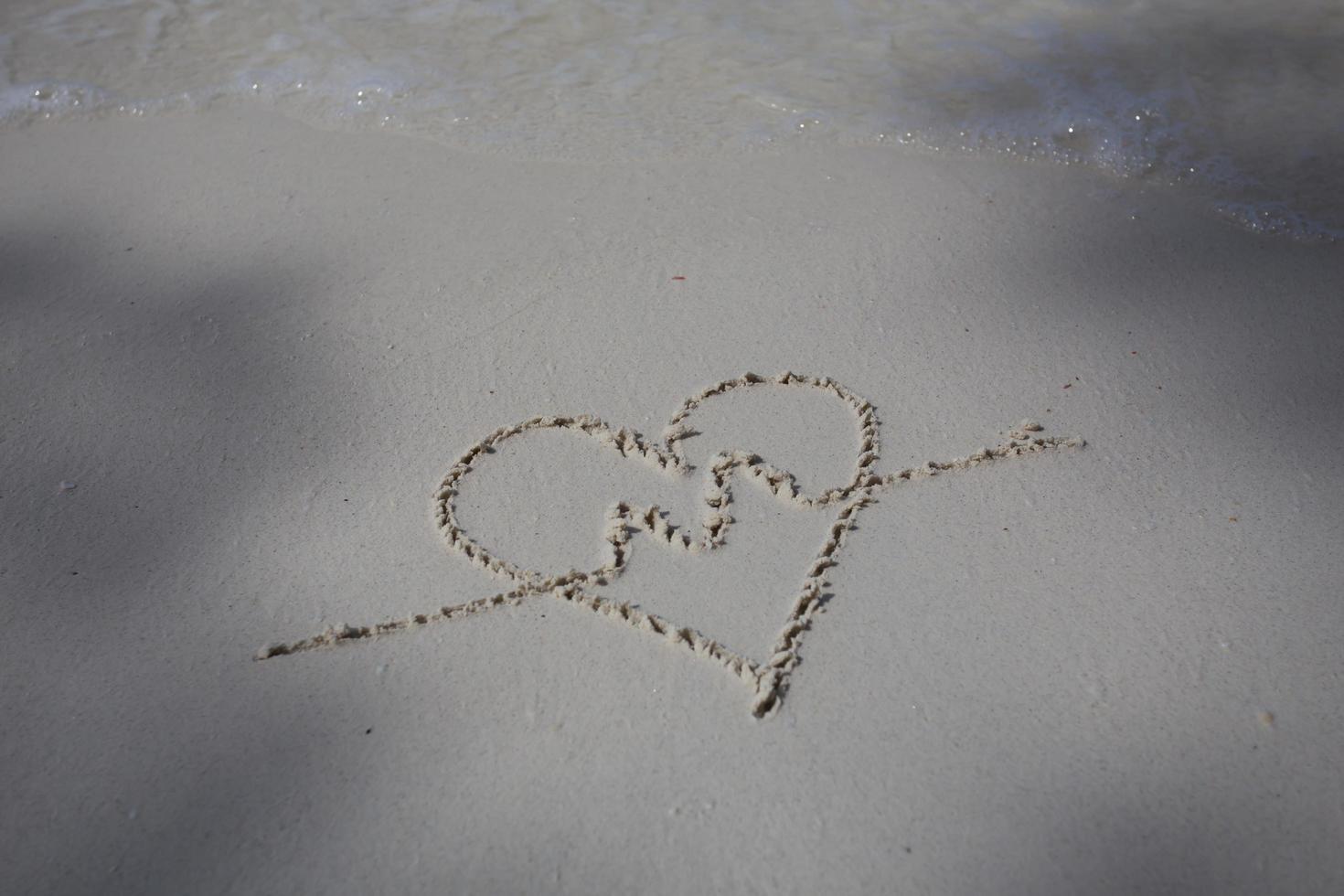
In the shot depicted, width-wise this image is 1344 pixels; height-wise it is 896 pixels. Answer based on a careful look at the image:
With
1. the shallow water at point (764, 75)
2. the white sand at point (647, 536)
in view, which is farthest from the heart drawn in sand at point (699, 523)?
the shallow water at point (764, 75)

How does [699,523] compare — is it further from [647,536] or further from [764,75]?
[764,75]

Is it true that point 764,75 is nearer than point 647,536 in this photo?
No

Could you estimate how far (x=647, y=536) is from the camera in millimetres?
1434

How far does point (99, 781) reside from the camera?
1175 mm

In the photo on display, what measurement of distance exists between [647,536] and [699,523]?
76mm

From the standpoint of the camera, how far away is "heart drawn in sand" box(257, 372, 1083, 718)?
129 cm

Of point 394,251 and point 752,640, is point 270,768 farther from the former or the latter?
point 394,251

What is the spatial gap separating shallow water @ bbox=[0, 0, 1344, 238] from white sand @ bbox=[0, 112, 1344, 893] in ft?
0.55

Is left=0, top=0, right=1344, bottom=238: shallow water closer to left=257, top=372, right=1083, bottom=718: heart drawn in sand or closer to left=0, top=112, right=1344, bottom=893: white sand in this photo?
left=0, top=112, right=1344, bottom=893: white sand

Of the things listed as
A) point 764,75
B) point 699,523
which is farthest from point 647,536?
point 764,75

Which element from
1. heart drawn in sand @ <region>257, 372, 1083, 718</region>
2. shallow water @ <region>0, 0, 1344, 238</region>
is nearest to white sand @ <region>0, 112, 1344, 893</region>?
heart drawn in sand @ <region>257, 372, 1083, 718</region>

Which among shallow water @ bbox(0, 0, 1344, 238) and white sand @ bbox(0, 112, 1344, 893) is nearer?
white sand @ bbox(0, 112, 1344, 893)

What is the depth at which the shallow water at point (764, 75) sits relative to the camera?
218 centimetres

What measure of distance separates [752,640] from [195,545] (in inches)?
30.0
